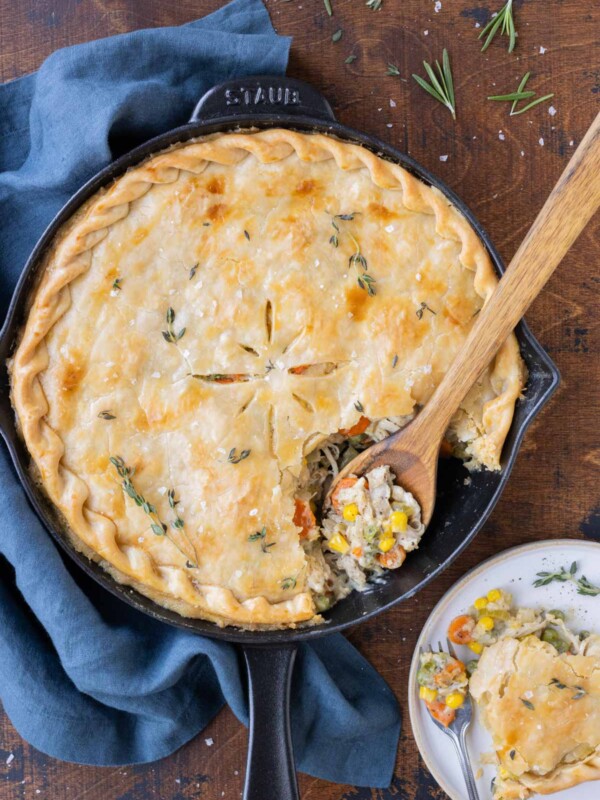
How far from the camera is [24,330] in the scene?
277 cm

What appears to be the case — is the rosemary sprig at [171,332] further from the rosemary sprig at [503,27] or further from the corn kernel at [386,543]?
the rosemary sprig at [503,27]

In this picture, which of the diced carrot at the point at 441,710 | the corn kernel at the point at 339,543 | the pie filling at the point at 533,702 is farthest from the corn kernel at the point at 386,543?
the diced carrot at the point at 441,710

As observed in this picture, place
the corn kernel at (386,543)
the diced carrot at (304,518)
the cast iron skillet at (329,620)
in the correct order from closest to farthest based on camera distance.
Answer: the cast iron skillet at (329,620) < the corn kernel at (386,543) < the diced carrot at (304,518)

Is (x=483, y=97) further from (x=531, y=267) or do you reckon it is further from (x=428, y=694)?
(x=428, y=694)

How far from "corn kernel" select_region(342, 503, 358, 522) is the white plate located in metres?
0.62

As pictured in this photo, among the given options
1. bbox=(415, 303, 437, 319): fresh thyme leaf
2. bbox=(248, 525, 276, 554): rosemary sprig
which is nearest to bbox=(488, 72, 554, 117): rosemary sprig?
bbox=(415, 303, 437, 319): fresh thyme leaf

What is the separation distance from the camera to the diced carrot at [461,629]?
320 centimetres

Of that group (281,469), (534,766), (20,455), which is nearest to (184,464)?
(281,469)

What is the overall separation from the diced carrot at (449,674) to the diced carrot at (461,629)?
95 mm

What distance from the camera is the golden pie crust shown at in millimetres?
3088

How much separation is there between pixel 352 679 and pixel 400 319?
1.56m

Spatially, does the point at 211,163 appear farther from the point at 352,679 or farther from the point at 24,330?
the point at 352,679

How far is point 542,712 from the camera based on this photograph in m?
3.09

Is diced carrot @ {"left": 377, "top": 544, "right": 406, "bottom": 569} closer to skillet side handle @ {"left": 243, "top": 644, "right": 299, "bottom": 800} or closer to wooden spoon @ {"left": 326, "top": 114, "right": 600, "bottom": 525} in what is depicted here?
wooden spoon @ {"left": 326, "top": 114, "right": 600, "bottom": 525}
